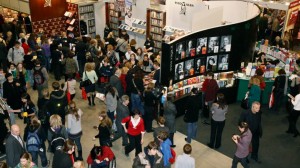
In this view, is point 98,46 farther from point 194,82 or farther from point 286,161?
point 286,161

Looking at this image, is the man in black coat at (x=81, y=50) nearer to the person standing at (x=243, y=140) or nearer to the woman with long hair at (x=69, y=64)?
the woman with long hair at (x=69, y=64)

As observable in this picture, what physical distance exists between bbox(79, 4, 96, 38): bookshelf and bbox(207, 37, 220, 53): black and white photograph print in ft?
24.2

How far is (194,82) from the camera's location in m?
9.55

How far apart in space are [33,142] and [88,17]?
9.93m

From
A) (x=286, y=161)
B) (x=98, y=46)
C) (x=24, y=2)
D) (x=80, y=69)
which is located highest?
(x=24, y=2)

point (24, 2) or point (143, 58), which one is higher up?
point (24, 2)

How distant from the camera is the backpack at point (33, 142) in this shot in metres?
6.21

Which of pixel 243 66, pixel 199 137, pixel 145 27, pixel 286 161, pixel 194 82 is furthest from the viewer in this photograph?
pixel 145 27

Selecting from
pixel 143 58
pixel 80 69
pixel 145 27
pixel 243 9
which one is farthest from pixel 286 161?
pixel 145 27

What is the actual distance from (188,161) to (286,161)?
332 cm

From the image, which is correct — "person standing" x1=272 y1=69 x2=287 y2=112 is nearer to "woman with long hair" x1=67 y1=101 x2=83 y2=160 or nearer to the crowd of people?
the crowd of people

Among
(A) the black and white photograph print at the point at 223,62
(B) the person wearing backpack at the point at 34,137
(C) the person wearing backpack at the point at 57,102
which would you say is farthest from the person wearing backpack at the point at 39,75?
(A) the black and white photograph print at the point at 223,62

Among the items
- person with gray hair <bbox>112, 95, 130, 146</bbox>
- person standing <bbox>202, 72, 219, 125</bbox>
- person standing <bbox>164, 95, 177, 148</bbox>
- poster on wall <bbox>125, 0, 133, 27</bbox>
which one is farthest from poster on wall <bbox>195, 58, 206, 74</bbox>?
poster on wall <bbox>125, 0, 133, 27</bbox>

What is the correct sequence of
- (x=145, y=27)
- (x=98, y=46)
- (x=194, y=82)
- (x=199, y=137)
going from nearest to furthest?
(x=199, y=137) → (x=194, y=82) → (x=98, y=46) → (x=145, y=27)
